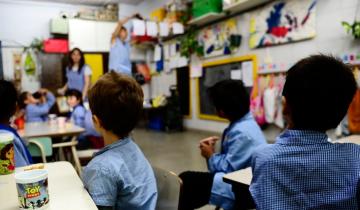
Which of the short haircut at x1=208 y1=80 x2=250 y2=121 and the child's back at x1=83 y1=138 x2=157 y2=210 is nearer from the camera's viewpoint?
the child's back at x1=83 y1=138 x2=157 y2=210

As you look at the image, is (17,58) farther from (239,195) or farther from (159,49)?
(239,195)

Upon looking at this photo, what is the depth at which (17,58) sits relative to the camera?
21.0ft

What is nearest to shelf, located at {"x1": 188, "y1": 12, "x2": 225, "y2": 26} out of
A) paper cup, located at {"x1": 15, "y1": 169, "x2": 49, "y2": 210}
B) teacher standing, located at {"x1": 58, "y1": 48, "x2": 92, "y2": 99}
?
teacher standing, located at {"x1": 58, "y1": 48, "x2": 92, "y2": 99}

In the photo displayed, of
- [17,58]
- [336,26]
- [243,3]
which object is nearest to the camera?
[336,26]

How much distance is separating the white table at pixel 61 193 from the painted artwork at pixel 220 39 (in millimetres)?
4092

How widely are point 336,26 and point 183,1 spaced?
10.1 ft

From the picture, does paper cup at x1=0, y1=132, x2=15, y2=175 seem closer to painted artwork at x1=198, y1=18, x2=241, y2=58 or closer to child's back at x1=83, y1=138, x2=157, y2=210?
child's back at x1=83, y1=138, x2=157, y2=210

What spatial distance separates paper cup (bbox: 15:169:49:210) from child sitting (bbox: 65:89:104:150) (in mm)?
2233

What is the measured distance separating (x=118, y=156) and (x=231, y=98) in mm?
796

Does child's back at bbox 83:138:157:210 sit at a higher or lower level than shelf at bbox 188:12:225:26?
lower

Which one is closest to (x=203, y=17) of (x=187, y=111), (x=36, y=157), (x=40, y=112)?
(x=187, y=111)

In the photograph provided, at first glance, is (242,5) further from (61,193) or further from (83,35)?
(61,193)

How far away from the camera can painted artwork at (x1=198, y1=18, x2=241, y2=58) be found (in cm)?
486

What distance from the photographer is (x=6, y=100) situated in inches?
56.1
